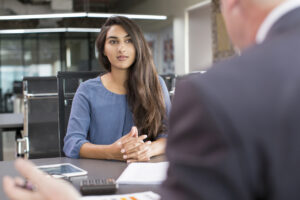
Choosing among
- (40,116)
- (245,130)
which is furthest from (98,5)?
(245,130)

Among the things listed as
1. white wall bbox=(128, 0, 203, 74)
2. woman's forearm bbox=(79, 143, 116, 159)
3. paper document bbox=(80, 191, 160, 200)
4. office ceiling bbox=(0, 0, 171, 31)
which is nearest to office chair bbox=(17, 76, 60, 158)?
woman's forearm bbox=(79, 143, 116, 159)

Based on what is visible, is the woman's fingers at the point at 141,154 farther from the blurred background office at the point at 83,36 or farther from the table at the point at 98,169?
the blurred background office at the point at 83,36

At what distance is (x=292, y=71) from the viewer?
15.4 inches

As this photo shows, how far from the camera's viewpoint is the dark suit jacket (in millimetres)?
380

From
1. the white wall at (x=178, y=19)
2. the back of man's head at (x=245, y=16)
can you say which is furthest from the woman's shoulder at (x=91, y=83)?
the white wall at (x=178, y=19)

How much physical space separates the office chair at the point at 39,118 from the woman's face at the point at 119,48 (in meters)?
1.39

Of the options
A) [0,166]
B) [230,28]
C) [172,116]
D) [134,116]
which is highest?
[230,28]

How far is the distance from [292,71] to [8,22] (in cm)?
1078

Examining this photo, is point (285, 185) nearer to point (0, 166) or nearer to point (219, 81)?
point (219, 81)

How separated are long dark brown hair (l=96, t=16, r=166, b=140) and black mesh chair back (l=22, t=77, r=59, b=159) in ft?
4.66

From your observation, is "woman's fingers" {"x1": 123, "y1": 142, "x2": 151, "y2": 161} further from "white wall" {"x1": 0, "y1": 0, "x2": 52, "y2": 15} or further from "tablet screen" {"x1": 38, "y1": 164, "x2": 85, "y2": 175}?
"white wall" {"x1": 0, "y1": 0, "x2": 52, "y2": 15}

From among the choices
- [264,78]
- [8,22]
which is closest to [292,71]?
[264,78]

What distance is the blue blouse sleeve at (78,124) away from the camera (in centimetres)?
177

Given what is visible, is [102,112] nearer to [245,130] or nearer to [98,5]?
[245,130]
